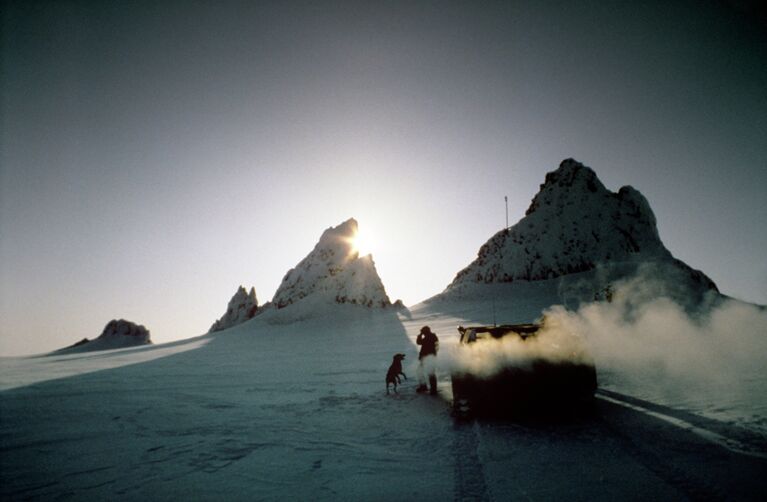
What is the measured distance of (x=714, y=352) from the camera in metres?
10.6

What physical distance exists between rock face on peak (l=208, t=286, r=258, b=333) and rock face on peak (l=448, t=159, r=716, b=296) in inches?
1556

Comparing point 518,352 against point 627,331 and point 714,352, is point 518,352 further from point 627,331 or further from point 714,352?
point 627,331

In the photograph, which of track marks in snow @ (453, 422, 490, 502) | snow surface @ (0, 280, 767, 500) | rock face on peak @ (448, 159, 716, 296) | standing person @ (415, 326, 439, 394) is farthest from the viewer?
rock face on peak @ (448, 159, 716, 296)

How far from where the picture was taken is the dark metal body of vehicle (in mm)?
5531

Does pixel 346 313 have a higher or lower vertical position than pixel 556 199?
lower

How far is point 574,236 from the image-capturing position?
4412cm

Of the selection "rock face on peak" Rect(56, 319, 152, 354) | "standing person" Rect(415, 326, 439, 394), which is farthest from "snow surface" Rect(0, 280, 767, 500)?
"rock face on peak" Rect(56, 319, 152, 354)

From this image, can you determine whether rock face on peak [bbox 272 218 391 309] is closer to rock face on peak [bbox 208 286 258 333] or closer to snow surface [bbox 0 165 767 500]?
rock face on peak [bbox 208 286 258 333]

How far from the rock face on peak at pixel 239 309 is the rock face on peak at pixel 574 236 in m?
39.5

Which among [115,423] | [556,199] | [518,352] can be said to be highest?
[556,199]

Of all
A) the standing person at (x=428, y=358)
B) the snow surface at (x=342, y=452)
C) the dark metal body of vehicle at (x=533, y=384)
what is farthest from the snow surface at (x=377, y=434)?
the standing person at (x=428, y=358)

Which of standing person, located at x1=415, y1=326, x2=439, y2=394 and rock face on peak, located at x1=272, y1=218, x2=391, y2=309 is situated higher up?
rock face on peak, located at x1=272, y1=218, x2=391, y2=309

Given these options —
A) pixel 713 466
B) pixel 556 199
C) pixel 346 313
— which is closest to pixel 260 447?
pixel 713 466

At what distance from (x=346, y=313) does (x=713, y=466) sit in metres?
39.9
